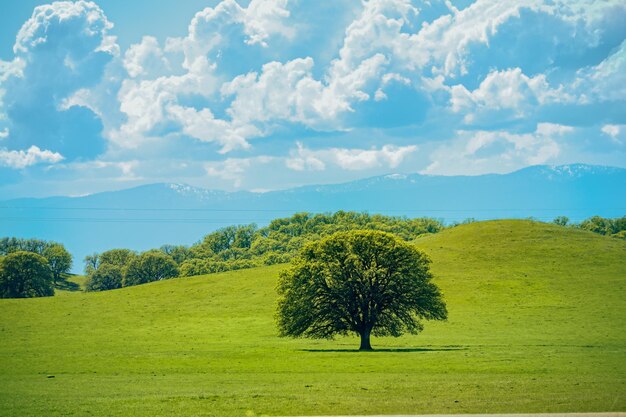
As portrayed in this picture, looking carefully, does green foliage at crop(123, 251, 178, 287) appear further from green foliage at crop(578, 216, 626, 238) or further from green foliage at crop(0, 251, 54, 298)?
green foliage at crop(578, 216, 626, 238)

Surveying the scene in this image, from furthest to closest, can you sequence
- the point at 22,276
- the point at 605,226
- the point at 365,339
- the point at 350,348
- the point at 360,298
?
the point at 605,226 < the point at 22,276 < the point at 350,348 < the point at 360,298 < the point at 365,339

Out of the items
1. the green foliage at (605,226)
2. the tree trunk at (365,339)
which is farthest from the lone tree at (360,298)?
the green foliage at (605,226)

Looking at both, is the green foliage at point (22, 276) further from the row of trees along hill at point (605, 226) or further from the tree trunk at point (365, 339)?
the row of trees along hill at point (605, 226)

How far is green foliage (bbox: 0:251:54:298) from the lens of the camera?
151750mm

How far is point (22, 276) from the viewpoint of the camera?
154 meters

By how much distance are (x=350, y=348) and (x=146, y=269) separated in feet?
459

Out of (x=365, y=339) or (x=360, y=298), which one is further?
(x=360, y=298)

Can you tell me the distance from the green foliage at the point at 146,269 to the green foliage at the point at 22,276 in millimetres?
36604

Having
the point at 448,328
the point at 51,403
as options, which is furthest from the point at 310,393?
the point at 448,328

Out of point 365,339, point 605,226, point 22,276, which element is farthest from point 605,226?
point 22,276

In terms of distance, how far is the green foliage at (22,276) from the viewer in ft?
498

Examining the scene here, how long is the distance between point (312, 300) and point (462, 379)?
25201 mm

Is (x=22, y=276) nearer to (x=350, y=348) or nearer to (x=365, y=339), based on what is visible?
(x=350, y=348)

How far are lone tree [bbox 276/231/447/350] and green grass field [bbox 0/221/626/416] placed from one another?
9.25 feet
